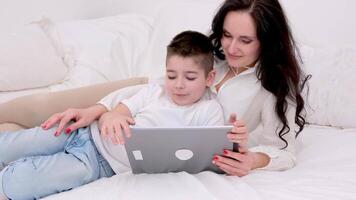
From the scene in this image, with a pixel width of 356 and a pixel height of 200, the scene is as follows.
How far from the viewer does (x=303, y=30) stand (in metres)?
1.75

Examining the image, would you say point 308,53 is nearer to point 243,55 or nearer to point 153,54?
point 243,55

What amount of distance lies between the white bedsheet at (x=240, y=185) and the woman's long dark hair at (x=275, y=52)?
15cm

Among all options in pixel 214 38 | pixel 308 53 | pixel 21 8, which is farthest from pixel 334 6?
pixel 21 8

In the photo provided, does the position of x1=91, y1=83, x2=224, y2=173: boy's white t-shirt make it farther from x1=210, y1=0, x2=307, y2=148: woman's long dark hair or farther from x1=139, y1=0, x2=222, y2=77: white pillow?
x1=139, y1=0, x2=222, y2=77: white pillow

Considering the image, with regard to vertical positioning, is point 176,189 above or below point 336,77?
below

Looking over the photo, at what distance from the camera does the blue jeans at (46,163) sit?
1.02m

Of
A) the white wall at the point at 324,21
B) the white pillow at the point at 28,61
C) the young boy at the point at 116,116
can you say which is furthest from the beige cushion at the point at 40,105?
the white wall at the point at 324,21

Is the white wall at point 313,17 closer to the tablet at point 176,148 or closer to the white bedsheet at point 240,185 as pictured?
the white bedsheet at point 240,185

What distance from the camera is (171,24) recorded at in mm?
1833

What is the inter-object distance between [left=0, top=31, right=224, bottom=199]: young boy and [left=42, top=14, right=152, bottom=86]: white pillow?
565 millimetres

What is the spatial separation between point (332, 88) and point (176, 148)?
729mm

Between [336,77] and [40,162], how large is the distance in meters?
0.99

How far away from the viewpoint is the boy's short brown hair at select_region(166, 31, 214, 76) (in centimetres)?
116

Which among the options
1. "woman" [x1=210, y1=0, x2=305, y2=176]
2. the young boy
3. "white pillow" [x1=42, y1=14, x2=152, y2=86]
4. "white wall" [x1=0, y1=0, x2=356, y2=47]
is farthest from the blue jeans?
"white wall" [x1=0, y1=0, x2=356, y2=47]
